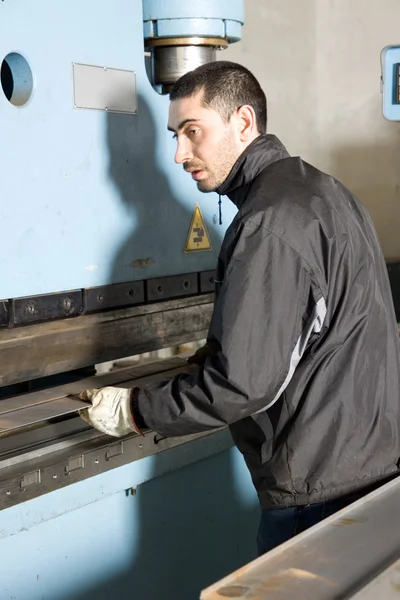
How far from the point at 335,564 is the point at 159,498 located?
2.33 ft

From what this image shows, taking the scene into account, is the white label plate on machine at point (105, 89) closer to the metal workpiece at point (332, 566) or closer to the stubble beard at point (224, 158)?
the stubble beard at point (224, 158)

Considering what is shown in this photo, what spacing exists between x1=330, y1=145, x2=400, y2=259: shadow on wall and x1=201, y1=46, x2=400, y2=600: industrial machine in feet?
6.48

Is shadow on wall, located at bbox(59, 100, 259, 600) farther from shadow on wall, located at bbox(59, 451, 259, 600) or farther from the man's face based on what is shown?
the man's face

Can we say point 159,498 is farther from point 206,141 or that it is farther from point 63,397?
point 206,141

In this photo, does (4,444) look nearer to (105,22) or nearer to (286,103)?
(105,22)

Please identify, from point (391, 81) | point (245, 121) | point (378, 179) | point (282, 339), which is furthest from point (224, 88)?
point (378, 179)

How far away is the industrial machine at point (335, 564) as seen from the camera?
30.1 inches

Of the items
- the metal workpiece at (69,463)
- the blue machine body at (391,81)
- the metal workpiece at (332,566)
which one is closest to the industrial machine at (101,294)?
the metal workpiece at (69,463)

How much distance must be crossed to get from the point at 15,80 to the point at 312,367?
70cm

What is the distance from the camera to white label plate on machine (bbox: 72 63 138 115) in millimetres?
1365

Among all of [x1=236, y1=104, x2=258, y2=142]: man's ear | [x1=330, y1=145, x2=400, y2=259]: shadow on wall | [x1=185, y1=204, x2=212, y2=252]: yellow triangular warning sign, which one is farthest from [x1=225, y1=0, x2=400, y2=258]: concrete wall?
[x1=236, y1=104, x2=258, y2=142]: man's ear

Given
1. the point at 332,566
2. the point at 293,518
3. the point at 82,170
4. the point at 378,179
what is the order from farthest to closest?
1. the point at 378,179
2. the point at 82,170
3. the point at 293,518
4. the point at 332,566

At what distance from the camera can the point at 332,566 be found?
826 millimetres

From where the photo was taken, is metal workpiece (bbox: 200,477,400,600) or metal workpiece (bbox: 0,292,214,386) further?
metal workpiece (bbox: 0,292,214,386)
